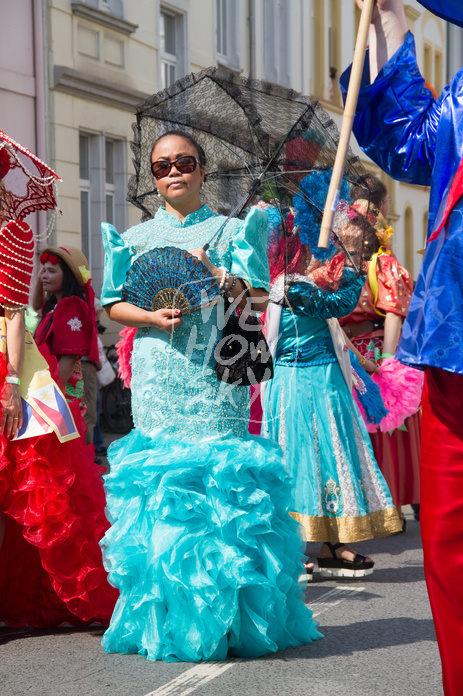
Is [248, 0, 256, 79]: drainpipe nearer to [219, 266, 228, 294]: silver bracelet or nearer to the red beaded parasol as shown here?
the red beaded parasol

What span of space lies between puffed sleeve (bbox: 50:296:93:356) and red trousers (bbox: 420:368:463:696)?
4345mm

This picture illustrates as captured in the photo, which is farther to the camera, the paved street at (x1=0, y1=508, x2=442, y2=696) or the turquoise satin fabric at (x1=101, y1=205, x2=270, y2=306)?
the turquoise satin fabric at (x1=101, y1=205, x2=270, y2=306)

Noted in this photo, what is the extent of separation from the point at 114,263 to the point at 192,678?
1621 millimetres

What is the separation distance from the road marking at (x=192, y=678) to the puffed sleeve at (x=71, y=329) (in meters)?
3.24

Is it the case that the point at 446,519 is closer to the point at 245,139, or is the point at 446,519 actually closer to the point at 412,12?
the point at 245,139

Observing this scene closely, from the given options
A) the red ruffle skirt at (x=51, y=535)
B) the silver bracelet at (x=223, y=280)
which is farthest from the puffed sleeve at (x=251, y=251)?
the red ruffle skirt at (x=51, y=535)

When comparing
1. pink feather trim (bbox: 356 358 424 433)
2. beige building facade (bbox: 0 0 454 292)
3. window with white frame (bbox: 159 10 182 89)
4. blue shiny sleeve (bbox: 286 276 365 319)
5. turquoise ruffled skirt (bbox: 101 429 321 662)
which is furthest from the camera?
window with white frame (bbox: 159 10 182 89)

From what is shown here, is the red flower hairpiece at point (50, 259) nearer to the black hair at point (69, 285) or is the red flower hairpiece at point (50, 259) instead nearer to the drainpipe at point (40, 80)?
the black hair at point (69, 285)

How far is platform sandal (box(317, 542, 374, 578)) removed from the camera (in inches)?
211

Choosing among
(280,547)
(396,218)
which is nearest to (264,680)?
(280,547)

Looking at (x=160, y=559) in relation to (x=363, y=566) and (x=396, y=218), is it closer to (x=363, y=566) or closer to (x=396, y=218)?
(x=363, y=566)

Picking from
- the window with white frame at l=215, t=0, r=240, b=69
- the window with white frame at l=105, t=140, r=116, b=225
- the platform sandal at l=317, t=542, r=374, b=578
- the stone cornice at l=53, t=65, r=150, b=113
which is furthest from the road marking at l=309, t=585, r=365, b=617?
the window with white frame at l=215, t=0, r=240, b=69

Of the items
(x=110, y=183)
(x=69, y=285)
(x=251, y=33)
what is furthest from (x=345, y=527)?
(x=251, y=33)

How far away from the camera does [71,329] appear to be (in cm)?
659
